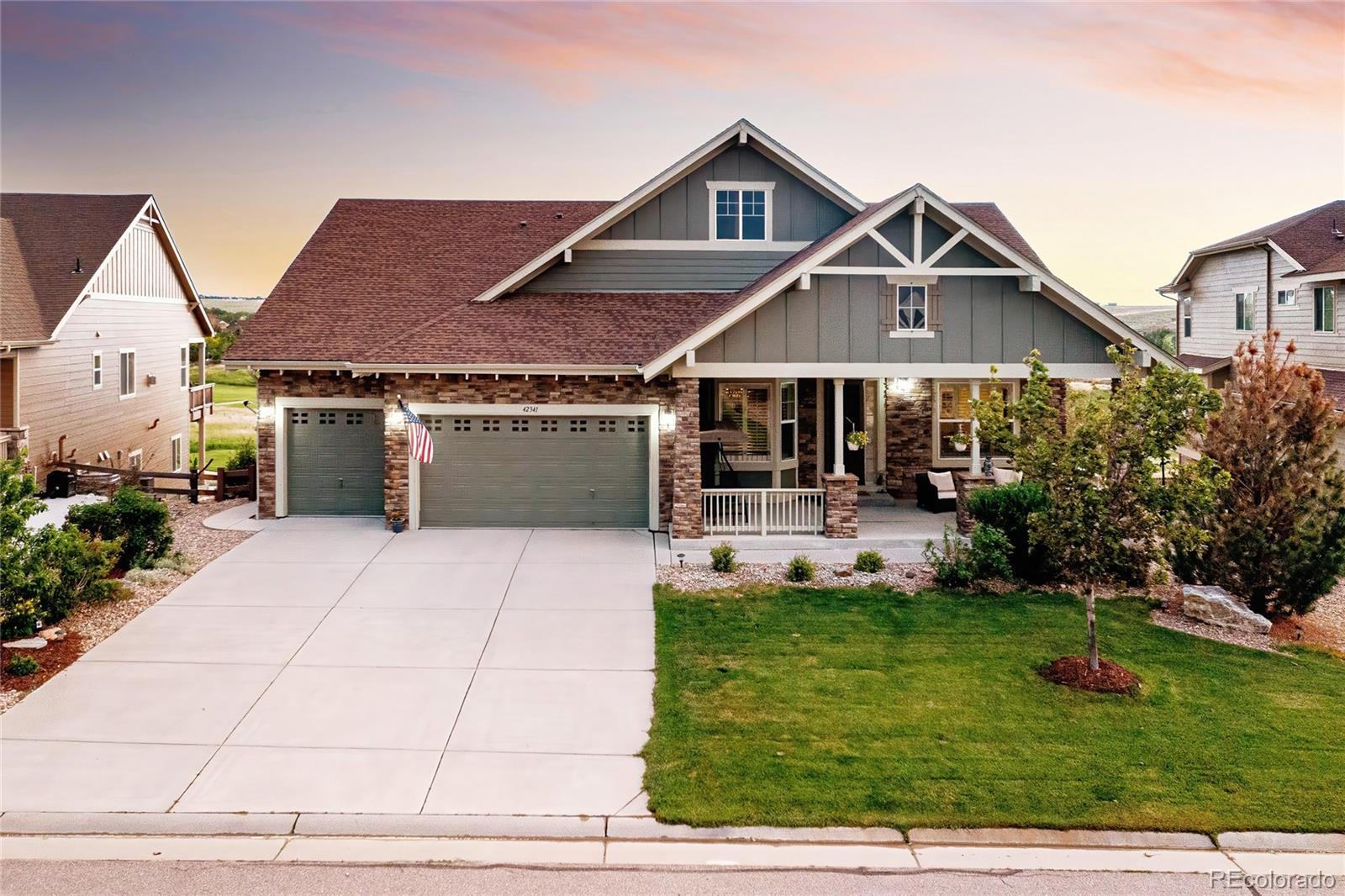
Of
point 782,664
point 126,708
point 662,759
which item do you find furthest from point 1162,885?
point 126,708

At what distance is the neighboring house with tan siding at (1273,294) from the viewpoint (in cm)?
2084

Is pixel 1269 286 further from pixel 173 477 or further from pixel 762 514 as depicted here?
pixel 173 477

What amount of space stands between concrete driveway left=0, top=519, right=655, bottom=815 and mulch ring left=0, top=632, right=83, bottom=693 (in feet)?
0.60

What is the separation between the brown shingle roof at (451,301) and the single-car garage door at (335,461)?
1.49 metres

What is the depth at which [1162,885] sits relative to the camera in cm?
633

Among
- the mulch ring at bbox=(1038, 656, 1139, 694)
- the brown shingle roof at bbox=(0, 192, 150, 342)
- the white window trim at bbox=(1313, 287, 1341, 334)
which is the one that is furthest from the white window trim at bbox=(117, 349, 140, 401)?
the white window trim at bbox=(1313, 287, 1341, 334)

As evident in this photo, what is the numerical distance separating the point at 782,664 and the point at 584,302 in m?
10.3

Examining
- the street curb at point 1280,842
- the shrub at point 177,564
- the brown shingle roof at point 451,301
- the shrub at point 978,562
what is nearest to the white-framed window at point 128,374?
the brown shingle roof at point 451,301

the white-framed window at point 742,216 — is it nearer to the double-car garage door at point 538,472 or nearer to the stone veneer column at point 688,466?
the stone veneer column at point 688,466

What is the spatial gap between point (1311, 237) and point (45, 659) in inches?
1075

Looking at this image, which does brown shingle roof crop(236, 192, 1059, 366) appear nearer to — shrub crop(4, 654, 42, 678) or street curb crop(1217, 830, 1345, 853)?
shrub crop(4, 654, 42, 678)

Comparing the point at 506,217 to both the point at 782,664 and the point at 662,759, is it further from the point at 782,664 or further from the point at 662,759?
the point at 662,759

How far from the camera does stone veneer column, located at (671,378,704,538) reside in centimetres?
1606
